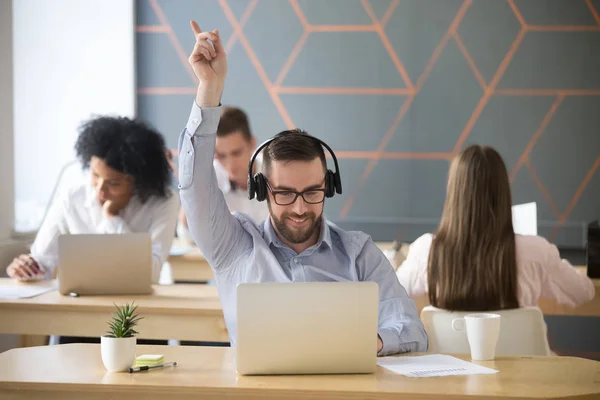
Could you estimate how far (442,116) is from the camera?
558cm

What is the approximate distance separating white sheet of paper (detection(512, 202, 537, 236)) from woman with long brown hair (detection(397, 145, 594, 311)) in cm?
82

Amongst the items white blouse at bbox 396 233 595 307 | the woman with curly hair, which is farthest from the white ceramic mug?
the woman with curly hair

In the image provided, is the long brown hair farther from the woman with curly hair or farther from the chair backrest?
the woman with curly hair

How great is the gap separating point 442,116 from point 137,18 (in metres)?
2.11

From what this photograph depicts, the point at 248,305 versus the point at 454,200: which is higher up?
the point at 454,200

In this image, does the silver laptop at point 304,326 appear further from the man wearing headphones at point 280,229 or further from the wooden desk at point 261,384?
the man wearing headphones at point 280,229

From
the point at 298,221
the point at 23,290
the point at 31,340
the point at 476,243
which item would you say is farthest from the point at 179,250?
the point at 298,221

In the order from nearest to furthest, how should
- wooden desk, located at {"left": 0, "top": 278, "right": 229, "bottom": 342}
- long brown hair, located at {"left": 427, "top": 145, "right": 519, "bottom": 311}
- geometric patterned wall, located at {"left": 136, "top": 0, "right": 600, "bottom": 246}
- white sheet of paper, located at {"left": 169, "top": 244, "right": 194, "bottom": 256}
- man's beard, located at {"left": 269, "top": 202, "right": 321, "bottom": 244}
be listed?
man's beard, located at {"left": 269, "top": 202, "right": 321, "bottom": 244}
long brown hair, located at {"left": 427, "top": 145, "right": 519, "bottom": 311}
wooden desk, located at {"left": 0, "top": 278, "right": 229, "bottom": 342}
white sheet of paper, located at {"left": 169, "top": 244, "right": 194, "bottom": 256}
geometric patterned wall, located at {"left": 136, "top": 0, "right": 600, "bottom": 246}

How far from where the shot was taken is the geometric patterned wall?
5465 mm

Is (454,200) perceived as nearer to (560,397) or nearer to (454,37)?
(560,397)

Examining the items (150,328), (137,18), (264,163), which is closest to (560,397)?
(264,163)

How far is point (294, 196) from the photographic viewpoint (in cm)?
223

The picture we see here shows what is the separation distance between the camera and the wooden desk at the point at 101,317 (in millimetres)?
2967

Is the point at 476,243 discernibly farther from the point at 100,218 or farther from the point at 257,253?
the point at 100,218
